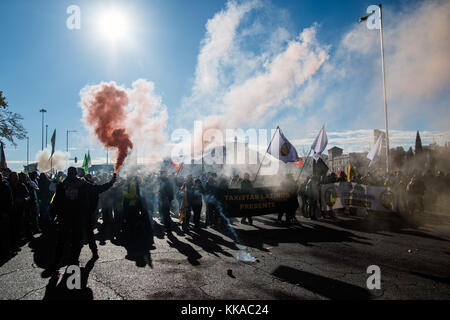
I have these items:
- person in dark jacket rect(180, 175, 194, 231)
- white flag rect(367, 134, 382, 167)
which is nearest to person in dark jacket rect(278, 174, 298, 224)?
person in dark jacket rect(180, 175, 194, 231)

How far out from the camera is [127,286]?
4215 mm

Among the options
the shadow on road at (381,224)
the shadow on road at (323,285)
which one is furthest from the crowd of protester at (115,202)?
the shadow on road at (323,285)

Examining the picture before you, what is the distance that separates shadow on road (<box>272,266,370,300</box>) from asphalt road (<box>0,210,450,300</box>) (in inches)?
0.6

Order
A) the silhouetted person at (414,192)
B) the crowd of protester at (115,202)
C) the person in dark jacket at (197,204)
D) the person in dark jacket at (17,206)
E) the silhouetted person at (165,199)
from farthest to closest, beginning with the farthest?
the silhouetted person at (414,192) < the person in dark jacket at (197,204) < the silhouetted person at (165,199) < the person in dark jacket at (17,206) < the crowd of protester at (115,202)

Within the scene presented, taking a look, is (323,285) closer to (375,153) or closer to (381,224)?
(381,224)

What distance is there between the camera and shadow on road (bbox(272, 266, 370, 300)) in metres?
3.88

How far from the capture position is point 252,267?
518cm

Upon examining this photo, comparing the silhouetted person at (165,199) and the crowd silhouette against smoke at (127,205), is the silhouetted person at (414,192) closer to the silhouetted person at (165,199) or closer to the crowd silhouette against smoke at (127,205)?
the crowd silhouette against smoke at (127,205)

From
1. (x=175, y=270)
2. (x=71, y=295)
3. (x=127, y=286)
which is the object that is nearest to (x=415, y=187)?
(x=175, y=270)

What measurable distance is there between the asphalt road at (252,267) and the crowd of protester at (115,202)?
67 cm

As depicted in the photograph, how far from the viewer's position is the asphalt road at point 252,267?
13.1ft

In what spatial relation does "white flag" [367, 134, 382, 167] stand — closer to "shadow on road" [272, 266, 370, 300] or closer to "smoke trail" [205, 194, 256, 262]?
"smoke trail" [205, 194, 256, 262]
